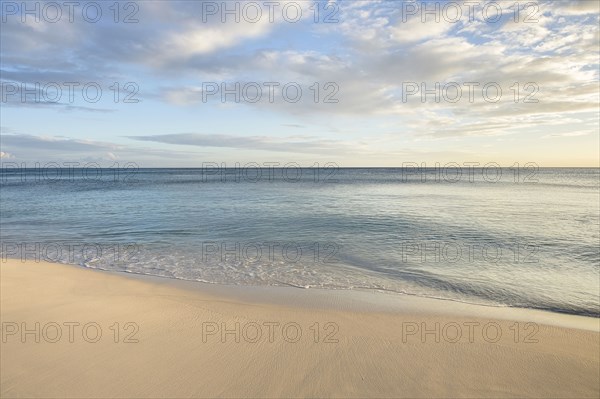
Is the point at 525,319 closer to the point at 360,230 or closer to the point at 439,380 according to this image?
the point at 439,380

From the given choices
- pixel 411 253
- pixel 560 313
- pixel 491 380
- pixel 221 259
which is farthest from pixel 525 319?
pixel 221 259

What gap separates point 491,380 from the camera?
4297 millimetres

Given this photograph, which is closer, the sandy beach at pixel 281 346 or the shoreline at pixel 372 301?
the sandy beach at pixel 281 346

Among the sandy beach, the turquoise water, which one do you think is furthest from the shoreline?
the turquoise water

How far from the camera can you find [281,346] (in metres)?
5.09

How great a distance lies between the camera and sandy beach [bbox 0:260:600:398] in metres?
4.13

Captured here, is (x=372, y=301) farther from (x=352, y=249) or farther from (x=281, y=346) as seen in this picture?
(x=352, y=249)

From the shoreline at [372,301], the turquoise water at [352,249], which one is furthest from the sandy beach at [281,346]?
the turquoise water at [352,249]

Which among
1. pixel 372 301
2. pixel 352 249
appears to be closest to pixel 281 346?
pixel 372 301

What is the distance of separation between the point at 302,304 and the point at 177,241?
23.6ft

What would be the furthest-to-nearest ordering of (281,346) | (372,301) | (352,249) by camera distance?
1. (352,249)
2. (372,301)
3. (281,346)

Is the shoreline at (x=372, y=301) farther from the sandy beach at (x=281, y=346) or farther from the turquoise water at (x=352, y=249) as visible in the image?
the turquoise water at (x=352, y=249)

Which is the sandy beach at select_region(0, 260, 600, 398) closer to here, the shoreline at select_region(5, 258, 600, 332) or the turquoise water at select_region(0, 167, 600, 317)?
the shoreline at select_region(5, 258, 600, 332)

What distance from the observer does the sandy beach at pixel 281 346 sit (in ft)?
13.6
